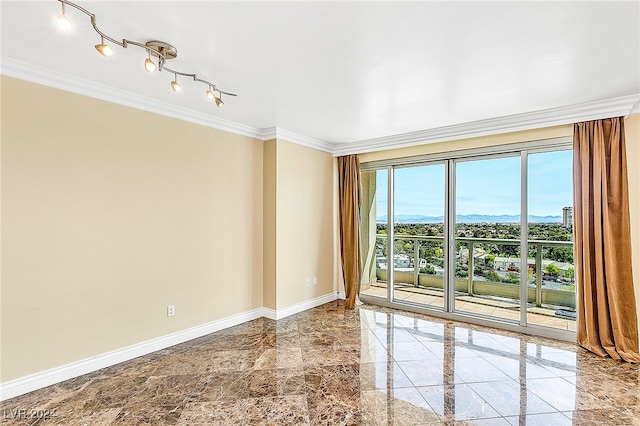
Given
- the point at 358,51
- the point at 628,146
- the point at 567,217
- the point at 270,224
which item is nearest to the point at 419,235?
the point at 567,217

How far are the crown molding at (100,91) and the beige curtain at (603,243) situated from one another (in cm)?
407

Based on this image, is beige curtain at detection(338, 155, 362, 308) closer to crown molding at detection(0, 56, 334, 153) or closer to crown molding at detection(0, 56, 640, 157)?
crown molding at detection(0, 56, 640, 157)

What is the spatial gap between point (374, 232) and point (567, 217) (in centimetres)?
258

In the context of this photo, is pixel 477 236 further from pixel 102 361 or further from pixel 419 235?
pixel 102 361

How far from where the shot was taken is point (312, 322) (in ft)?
14.4

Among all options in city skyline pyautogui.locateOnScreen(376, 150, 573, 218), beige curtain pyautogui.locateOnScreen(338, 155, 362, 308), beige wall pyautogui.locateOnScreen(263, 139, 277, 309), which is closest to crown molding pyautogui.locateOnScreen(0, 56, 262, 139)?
beige wall pyautogui.locateOnScreen(263, 139, 277, 309)

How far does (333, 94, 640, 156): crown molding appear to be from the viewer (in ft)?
10.8

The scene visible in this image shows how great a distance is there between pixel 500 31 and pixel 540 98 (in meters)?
1.58

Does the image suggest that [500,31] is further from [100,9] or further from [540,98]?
[100,9]

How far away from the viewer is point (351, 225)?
534cm

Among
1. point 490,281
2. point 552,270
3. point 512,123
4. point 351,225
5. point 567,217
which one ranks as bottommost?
point 490,281

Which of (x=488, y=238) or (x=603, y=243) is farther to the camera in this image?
(x=488, y=238)

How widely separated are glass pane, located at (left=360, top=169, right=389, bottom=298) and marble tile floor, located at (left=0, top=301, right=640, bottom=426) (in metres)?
1.52

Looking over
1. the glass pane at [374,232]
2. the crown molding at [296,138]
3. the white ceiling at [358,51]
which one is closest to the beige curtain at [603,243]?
the white ceiling at [358,51]
